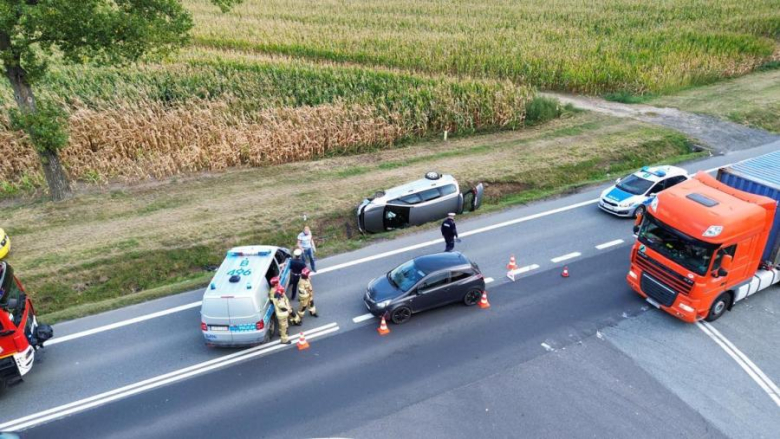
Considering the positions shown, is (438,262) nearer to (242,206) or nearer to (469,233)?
(469,233)

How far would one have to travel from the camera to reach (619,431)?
34.2 feet

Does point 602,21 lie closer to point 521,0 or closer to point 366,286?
point 521,0

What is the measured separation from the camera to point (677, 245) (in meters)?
12.7

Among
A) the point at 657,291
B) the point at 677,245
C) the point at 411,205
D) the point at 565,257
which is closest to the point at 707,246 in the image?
the point at 677,245

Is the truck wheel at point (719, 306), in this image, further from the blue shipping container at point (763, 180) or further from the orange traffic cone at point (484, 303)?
the orange traffic cone at point (484, 303)

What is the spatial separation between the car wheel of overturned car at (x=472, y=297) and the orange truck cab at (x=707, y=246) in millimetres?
3930

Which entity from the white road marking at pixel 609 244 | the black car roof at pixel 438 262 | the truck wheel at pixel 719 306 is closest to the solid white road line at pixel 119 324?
the black car roof at pixel 438 262

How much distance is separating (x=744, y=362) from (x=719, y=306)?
61.2 inches

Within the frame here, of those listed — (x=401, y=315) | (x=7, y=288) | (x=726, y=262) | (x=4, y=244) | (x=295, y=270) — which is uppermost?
(x=726, y=262)

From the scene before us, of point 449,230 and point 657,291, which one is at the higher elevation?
point 449,230

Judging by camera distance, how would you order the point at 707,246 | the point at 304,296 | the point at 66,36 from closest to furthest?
the point at 707,246, the point at 304,296, the point at 66,36

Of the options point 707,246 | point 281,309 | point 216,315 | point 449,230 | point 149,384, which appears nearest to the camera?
point 149,384

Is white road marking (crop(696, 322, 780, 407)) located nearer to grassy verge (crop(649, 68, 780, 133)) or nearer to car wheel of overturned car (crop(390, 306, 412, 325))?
car wheel of overturned car (crop(390, 306, 412, 325))

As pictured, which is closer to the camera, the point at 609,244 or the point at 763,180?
the point at 763,180
